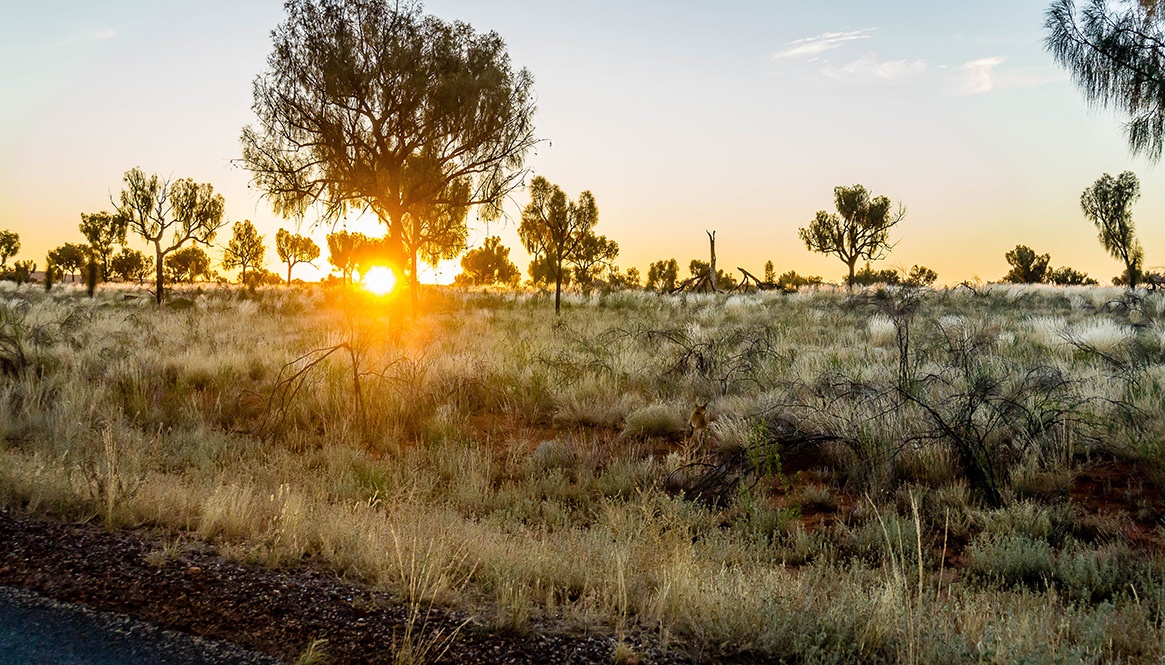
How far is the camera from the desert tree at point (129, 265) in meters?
74.9

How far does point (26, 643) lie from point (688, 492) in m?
4.42

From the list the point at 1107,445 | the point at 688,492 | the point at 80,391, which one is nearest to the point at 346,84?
the point at 80,391

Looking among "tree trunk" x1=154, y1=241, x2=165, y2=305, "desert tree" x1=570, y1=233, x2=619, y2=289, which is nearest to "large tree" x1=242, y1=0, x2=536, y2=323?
Answer: "tree trunk" x1=154, y1=241, x2=165, y2=305

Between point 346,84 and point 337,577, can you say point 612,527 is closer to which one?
point 337,577

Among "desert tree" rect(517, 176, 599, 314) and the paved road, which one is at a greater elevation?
"desert tree" rect(517, 176, 599, 314)

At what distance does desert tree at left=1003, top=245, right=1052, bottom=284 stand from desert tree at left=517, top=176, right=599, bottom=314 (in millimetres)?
42343

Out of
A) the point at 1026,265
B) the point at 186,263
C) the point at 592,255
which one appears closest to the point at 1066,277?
the point at 1026,265

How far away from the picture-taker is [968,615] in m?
3.10

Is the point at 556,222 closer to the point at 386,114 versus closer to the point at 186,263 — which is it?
the point at 386,114

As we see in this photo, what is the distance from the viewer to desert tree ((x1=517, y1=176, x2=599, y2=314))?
22.0 meters

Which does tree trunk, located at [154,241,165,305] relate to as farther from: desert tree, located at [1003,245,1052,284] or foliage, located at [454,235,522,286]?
desert tree, located at [1003,245,1052,284]

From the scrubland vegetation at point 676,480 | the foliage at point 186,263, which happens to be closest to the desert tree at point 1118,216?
the scrubland vegetation at point 676,480

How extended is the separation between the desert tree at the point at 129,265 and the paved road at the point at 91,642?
84256 mm

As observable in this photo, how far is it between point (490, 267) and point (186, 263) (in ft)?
118
